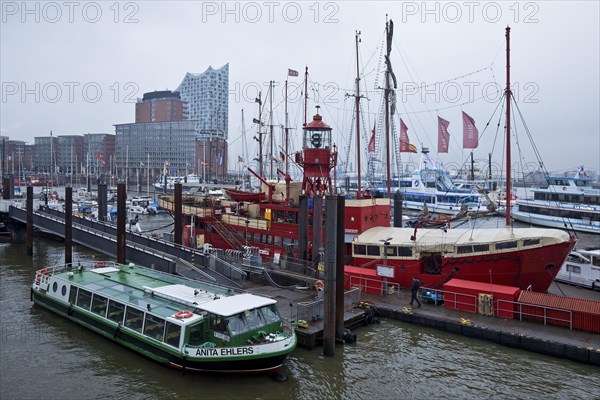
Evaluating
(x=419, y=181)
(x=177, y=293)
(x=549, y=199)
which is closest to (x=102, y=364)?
(x=177, y=293)

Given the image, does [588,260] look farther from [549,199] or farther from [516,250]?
[549,199]

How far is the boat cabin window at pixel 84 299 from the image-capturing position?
20978 millimetres

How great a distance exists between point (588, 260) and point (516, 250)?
8810mm

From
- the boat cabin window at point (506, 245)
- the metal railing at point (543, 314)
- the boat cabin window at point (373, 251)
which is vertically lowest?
the metal railing at point (543, 314)

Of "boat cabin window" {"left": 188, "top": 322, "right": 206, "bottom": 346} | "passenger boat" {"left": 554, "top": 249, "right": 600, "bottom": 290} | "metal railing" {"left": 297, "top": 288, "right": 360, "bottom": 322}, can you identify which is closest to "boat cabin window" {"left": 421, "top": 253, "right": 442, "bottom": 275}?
"metal railing" {"left": 297, "top": 288, "right": 360, "bottom": 322}

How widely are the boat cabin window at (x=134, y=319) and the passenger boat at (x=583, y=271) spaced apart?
26.4m

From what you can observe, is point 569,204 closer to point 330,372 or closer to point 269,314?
point 330,372

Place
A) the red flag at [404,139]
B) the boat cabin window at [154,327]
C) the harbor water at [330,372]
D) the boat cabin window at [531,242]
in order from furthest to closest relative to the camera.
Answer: the red flag at [404,139] → the boat cabin window at [531,242] → the boat cabin window at [154,327] → the harbor water at [330,372]

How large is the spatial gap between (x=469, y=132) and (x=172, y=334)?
75.2 ft

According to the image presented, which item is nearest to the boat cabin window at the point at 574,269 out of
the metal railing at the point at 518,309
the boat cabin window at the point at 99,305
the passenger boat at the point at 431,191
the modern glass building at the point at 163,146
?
the metal railing at the point at 518,309

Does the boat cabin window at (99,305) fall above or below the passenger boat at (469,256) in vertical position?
below

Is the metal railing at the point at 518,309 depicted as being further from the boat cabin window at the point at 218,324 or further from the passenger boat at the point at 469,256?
the boat cabin window at the point at 218,324

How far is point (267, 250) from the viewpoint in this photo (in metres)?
34.0

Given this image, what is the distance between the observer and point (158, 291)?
63.5 ft
